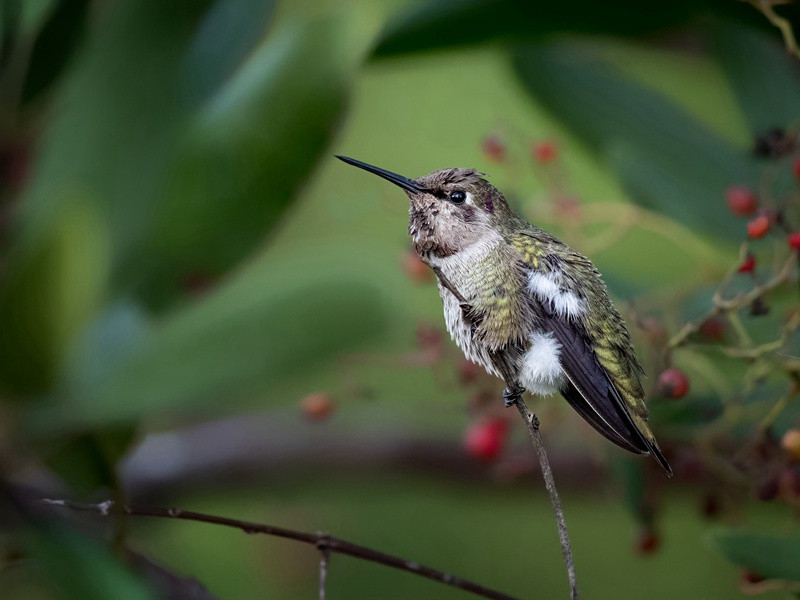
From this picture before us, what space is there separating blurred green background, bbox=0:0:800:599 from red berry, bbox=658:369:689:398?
51mm

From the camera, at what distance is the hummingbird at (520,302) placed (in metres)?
0.75

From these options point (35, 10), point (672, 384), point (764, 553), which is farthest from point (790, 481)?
point (35, 10)

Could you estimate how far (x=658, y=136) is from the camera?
1288 millimetres

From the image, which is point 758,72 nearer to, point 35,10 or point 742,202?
point 742,202

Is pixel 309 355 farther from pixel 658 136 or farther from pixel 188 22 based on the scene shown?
pixel 658 136

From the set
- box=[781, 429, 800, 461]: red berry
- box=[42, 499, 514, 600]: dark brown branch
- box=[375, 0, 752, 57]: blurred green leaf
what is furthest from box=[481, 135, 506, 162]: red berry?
box=[42, 499, 514, 600]: dark brown branch

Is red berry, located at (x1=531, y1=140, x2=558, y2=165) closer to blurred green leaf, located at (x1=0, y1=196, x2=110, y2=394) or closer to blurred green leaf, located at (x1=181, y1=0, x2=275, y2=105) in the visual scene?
blurred green leaf, located at (x1=181, y1=0, x2=275, y2=105)

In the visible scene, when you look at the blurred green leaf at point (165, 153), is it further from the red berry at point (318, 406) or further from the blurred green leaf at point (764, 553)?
the blurred green leaf at point (764, 553)

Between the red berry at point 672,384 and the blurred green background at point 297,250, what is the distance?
0.17 feet

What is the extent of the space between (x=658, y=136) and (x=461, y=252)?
1.83ft

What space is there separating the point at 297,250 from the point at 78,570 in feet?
1.83

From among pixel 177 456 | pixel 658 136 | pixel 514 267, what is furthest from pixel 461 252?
pixel 177 456

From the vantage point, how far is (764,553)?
2.74 feet

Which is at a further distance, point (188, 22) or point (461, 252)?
point (188, 22)
